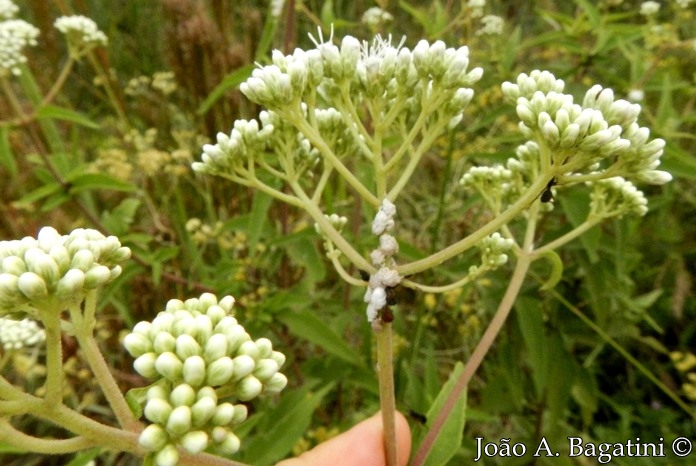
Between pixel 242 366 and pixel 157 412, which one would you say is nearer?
pixel 157 412

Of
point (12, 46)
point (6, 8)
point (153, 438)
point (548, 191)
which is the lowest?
point (153, 438)

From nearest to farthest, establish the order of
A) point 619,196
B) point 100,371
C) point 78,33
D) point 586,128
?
point 100,371 < point 586,128 < point 619,196 < point 78,33

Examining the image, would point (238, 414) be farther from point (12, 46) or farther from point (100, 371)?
point (12, 46)

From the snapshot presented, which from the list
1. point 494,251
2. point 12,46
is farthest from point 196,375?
point 12,46

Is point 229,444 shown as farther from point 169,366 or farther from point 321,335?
point 321,335

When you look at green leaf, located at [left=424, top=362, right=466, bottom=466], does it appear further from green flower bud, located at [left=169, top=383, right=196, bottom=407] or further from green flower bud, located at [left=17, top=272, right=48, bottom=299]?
green flower bud, located at [left=17, top=272, right=48, bottom=299]

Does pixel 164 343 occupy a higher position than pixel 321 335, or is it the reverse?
pixel 164 343

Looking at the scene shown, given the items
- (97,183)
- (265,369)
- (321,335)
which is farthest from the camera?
(97,183)
